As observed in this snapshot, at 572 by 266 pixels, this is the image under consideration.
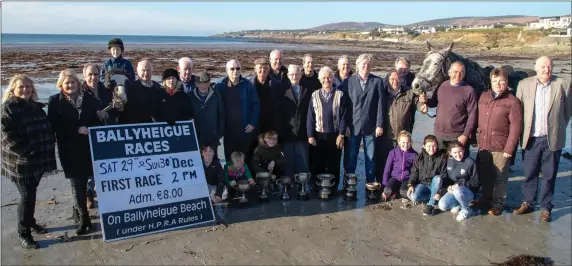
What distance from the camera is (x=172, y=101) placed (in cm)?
552

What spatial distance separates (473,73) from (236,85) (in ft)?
12.6

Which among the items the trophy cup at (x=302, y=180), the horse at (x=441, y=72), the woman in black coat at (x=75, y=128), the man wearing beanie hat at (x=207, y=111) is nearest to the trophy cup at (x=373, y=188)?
the trophy cup at (x=302, y=180)

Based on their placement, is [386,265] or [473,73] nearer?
[386,265]

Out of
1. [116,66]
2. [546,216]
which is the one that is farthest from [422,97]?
[116,66]

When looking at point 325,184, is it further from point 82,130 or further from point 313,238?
point 82,130

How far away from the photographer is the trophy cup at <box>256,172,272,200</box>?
601 centimetres

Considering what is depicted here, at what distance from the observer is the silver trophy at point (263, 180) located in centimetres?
601

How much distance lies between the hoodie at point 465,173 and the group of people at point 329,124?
14 mm

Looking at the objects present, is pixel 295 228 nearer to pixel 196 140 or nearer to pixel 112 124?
pixel 196 140

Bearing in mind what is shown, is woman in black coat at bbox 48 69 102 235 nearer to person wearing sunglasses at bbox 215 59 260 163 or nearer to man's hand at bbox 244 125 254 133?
person wearing sunglasses at bbox 215 59 260 163

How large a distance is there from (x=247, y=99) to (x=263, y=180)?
1190mm

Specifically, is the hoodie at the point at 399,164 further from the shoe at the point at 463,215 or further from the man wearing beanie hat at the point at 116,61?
the man wearing beanie hat at the point at 116,61

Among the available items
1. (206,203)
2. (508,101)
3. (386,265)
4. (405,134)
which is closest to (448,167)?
(405,134)

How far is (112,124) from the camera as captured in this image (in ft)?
17.4
